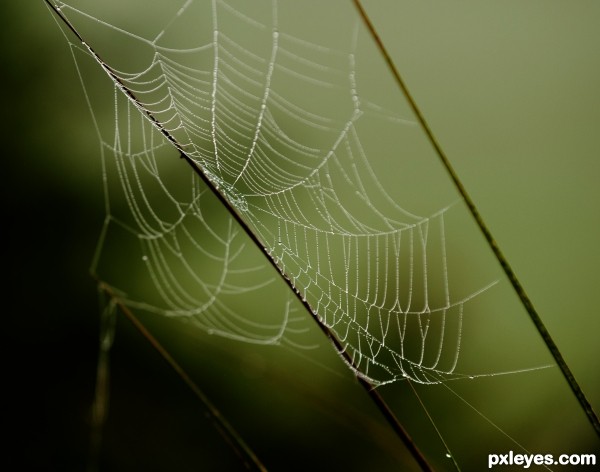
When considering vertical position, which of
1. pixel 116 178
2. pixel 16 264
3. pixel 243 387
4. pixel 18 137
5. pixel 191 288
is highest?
pixel 18 137

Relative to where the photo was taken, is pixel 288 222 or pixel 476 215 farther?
pixel 288 222

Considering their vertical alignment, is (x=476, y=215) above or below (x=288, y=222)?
below

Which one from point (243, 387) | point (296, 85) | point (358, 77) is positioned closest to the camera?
point (358, 77)

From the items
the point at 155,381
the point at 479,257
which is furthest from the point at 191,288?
the point at 479,257

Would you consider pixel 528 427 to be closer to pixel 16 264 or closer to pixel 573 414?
pixel 573 414

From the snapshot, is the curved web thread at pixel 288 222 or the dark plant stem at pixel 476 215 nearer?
the dark plant stem at pixel 476 215

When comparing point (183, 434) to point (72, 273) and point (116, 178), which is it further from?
point (116, 178)

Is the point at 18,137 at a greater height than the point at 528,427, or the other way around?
the point at 18,137

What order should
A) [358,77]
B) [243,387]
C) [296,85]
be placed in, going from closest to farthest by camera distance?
[358,77], [296,85], [243,387]

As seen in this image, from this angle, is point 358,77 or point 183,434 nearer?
→ point 358,77

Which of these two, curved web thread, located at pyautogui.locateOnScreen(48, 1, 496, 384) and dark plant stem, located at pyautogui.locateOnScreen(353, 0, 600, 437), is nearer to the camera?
dark plant stem, located at pyautogui.locateOnScreen(353, 0, 600, 437)
